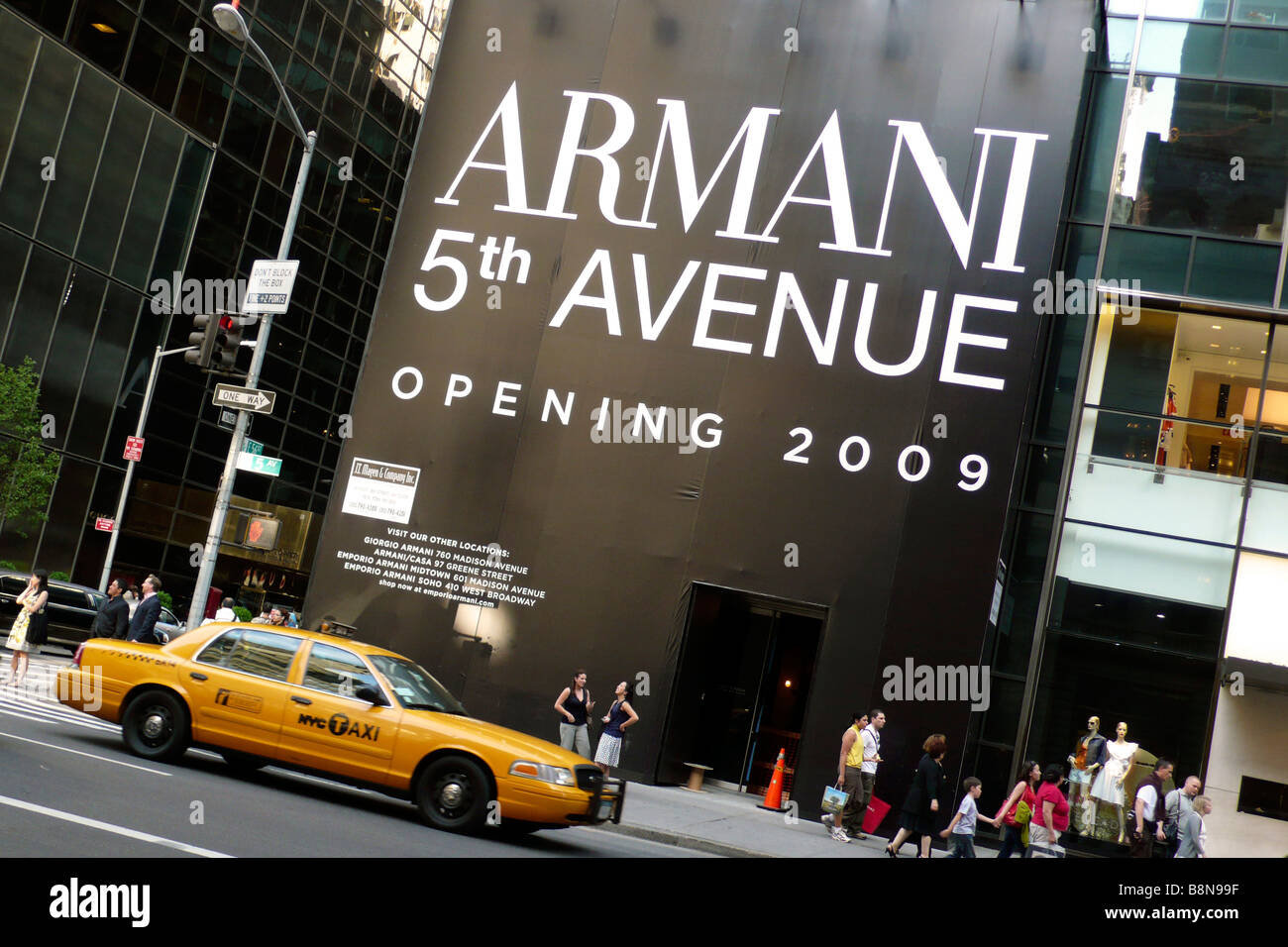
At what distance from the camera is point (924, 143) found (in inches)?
706

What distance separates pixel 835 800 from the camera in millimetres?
15070

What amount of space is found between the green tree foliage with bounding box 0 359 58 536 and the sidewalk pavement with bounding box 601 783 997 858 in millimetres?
18600

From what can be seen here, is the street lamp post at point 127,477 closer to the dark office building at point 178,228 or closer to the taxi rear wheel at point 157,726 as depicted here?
the dark office building at point 178,228

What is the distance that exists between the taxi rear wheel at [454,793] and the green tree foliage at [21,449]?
2131 cm

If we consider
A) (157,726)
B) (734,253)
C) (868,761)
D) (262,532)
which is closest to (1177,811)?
(868,761)

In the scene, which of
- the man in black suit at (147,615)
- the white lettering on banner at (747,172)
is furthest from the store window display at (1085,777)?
the man in black suit at (147,615)

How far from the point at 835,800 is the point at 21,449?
22.3m

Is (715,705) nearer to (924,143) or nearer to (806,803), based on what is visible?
Result: (806,803)

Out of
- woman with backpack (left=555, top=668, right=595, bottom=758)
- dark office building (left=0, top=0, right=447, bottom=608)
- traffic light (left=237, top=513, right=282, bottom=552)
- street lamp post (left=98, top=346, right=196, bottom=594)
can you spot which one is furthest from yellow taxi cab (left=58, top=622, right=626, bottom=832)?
street lamp post (left=98, top=346, right=196, bottom=594)

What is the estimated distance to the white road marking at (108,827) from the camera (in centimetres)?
713

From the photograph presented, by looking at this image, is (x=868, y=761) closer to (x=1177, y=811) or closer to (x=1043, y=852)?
(x=1043, y=852)

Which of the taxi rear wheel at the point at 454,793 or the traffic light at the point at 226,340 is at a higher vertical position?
the traffic light at the point at 226,340

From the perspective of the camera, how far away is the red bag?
1612 centimetres
